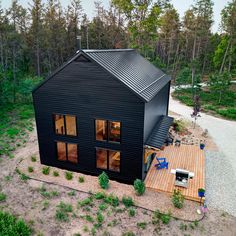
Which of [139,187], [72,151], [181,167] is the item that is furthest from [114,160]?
[181,167]

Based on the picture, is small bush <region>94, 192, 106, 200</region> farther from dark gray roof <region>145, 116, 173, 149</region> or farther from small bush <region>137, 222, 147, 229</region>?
dark gray roof <region>145, 116, 173, 149</region>

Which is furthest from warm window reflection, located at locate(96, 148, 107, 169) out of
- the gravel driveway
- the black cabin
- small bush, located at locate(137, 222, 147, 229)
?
the gravel driveway

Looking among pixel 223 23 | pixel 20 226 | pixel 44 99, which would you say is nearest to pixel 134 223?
pixel 20 226

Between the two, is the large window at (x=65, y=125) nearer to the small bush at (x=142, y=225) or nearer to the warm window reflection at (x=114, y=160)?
the warm window reflection at (x=114, y=160)

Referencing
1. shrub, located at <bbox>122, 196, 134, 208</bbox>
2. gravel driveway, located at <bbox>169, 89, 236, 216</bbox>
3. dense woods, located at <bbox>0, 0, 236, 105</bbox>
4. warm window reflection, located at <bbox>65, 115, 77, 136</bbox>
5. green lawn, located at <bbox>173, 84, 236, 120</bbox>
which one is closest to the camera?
shrub, located at <bbox>122, 196, 134, 208</bbox>

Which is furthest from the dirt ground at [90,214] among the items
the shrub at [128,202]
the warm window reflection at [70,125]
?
the warm window reflection at [70,125]

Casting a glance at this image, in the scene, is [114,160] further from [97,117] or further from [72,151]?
[72,151]

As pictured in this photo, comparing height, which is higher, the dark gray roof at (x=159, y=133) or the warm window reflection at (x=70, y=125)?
the warm window reflection at (x=70, y=125)

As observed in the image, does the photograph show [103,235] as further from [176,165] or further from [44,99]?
[44,99]

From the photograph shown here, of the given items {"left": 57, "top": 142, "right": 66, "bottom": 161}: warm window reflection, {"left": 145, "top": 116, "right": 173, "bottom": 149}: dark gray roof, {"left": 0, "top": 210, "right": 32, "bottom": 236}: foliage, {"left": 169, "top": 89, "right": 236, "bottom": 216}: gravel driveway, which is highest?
{"left": 145, "top": 116, "right": 173, "bottom": 149}: dark gray roof
